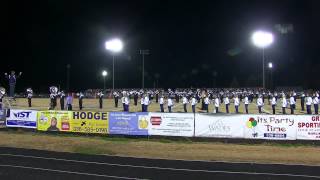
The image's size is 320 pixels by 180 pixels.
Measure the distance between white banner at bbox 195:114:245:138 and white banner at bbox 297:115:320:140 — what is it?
2.63m

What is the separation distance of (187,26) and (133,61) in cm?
965

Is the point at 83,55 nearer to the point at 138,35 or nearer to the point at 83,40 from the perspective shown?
the point at 83,40

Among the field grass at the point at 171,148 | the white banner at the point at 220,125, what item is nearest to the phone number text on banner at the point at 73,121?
the field grass at the point at 171,148

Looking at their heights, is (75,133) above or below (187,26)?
below

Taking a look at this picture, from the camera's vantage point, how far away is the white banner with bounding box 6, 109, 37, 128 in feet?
94.4

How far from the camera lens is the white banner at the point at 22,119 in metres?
28.8

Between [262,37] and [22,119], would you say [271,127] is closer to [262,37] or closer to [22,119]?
[22,119]

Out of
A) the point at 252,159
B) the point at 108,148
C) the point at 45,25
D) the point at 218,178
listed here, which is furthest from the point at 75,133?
the point at 45,25

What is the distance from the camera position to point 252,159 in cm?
2014

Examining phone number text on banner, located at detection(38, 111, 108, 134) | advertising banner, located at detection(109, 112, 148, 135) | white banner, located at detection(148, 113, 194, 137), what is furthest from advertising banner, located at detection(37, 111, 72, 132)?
white banner, located at detection(148, 113, 194, 137)

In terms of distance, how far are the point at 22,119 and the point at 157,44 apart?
1832 inches

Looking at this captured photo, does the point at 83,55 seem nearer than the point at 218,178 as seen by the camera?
No

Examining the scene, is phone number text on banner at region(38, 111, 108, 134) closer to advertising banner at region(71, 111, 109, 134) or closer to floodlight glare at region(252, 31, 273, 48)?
advertising banner at region(71, 111, 109, 134)

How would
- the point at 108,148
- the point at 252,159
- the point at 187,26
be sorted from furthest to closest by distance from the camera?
the point at 187,26
the point at 108,148
the point at 252,159
